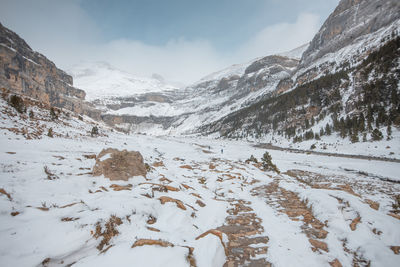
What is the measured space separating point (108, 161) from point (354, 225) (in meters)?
9.37

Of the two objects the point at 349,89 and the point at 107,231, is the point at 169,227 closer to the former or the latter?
the point at 107,231

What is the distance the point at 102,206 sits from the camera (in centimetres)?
455

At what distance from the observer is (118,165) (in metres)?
8.10

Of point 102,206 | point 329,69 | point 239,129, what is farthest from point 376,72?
point 102,206

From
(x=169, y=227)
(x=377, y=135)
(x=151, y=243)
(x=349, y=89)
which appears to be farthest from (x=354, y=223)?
(x=349, y=89)

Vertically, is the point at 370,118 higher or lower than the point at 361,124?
higher

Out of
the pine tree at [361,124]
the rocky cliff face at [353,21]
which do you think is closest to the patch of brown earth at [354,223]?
the pine tree at [361,124]

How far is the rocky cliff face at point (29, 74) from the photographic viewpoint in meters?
89.2

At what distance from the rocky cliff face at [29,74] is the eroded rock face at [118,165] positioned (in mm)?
86941

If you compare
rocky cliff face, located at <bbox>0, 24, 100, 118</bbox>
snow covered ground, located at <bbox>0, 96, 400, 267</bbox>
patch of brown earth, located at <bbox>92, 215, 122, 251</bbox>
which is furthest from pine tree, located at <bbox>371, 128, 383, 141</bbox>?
rocky cliff face, located at <bbox>0, 24, 100, 118</bbox>

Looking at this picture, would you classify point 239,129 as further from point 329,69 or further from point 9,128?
point 9,128

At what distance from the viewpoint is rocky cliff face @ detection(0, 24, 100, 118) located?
89188mm

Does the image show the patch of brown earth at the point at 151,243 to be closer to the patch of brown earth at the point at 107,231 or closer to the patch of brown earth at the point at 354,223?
the patch of brown earth at the point at 107,231

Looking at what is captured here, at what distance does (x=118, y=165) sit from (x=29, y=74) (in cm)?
14459
